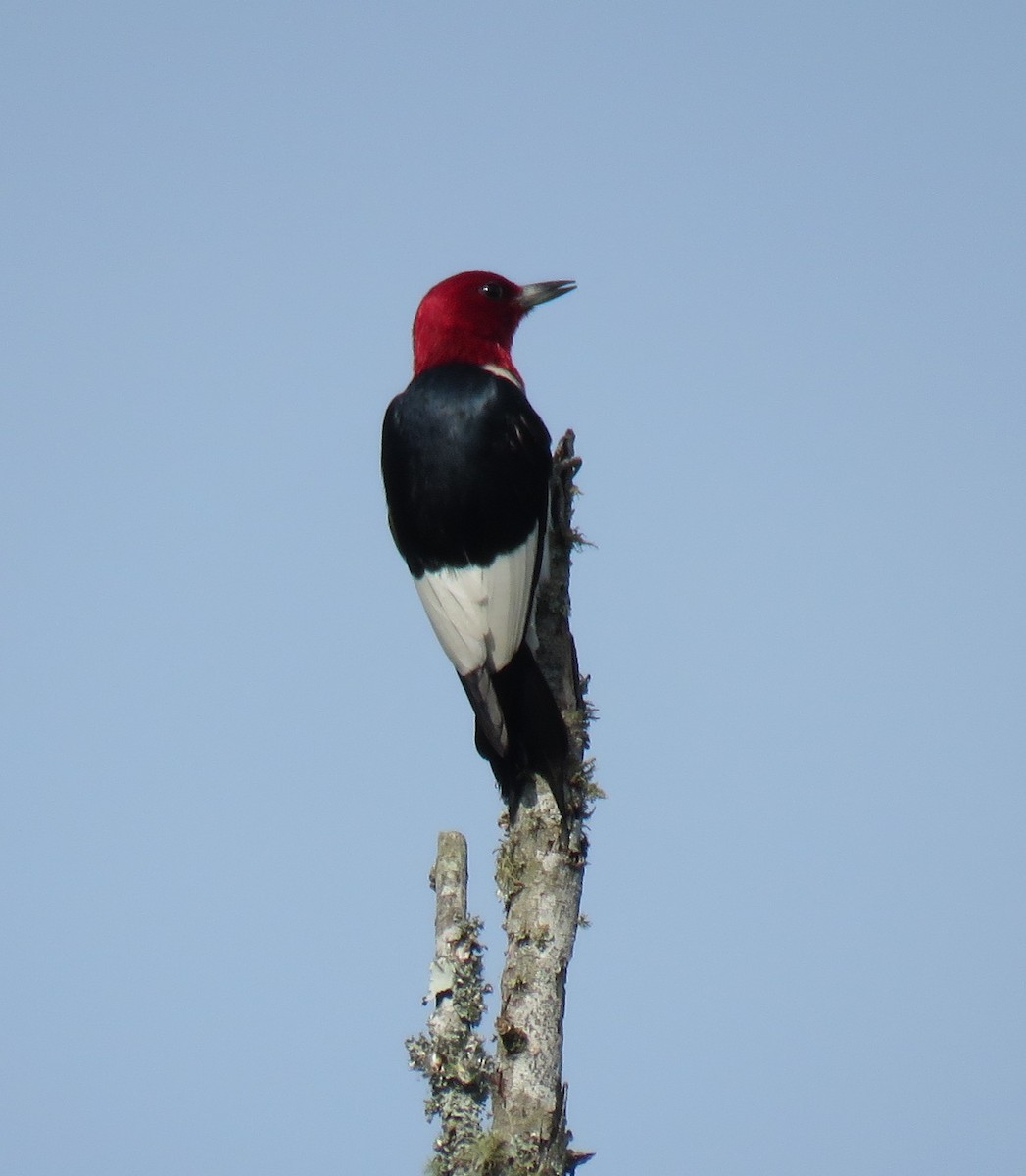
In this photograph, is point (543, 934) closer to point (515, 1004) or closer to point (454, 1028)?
point (515, 1004)

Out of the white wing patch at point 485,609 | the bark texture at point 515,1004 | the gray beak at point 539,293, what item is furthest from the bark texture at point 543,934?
the gray beak at point 539,293

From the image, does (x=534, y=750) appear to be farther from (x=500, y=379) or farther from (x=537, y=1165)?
(x=500, y=379)

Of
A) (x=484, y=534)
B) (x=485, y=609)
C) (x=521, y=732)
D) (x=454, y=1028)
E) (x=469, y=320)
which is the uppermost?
(x=469, y=320)

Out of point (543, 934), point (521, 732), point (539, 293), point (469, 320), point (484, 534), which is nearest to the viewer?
point (543, 934)

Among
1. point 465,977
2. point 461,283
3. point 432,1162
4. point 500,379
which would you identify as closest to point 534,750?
point 465,977

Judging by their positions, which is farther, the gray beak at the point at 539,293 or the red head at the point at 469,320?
the gray beak at the point at 539,293

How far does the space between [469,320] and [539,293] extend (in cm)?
56

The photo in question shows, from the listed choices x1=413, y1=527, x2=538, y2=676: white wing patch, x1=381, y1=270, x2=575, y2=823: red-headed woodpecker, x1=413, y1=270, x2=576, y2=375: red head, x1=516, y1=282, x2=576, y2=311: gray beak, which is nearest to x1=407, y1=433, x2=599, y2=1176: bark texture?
x1=381, y1=270, x2=575, y2=823: red-headed woodpecker

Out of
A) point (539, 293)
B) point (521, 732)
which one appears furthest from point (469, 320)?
point (521, 732)

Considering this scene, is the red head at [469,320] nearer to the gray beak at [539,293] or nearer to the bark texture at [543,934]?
the gray beak at [539,293]

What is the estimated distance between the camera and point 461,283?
6.42 metres

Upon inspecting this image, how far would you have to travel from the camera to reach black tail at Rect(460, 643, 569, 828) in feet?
15.4

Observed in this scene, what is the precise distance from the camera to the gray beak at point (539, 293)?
6.72 m

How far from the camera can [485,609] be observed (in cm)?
509
